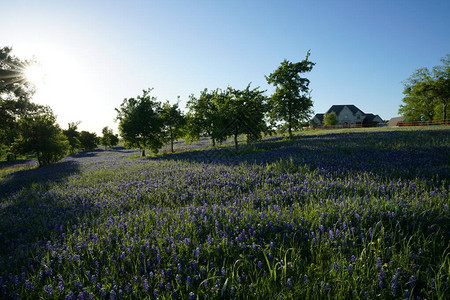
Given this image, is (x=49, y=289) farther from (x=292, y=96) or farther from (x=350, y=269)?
(x=292, y=96)

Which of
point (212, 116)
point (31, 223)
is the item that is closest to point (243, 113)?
point (212, 116)

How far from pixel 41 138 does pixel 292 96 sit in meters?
27.7

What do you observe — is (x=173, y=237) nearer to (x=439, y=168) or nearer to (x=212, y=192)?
(x=212, y=192)

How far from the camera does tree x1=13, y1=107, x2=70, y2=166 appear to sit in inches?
807

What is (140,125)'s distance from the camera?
2500 centimetres

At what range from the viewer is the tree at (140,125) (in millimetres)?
25469

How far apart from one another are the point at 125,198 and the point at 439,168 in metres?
8.20

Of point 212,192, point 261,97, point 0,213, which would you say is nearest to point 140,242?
point 212,192

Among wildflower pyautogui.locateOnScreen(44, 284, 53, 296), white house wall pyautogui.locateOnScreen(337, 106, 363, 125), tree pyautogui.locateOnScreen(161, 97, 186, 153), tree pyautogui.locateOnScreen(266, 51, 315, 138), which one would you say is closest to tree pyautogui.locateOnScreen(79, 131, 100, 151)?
tree pyautogui.locateOnScreen(161, 97, 186, 153)

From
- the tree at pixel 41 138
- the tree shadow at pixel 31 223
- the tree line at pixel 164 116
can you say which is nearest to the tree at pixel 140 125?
the tree line at pixel 164 116

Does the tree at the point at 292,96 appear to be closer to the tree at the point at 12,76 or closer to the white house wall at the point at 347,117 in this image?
the tree at the point at 12,76

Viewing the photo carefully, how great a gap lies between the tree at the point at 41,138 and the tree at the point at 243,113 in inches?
724

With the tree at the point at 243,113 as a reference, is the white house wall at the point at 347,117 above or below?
above

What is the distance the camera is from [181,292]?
1.90 meters
